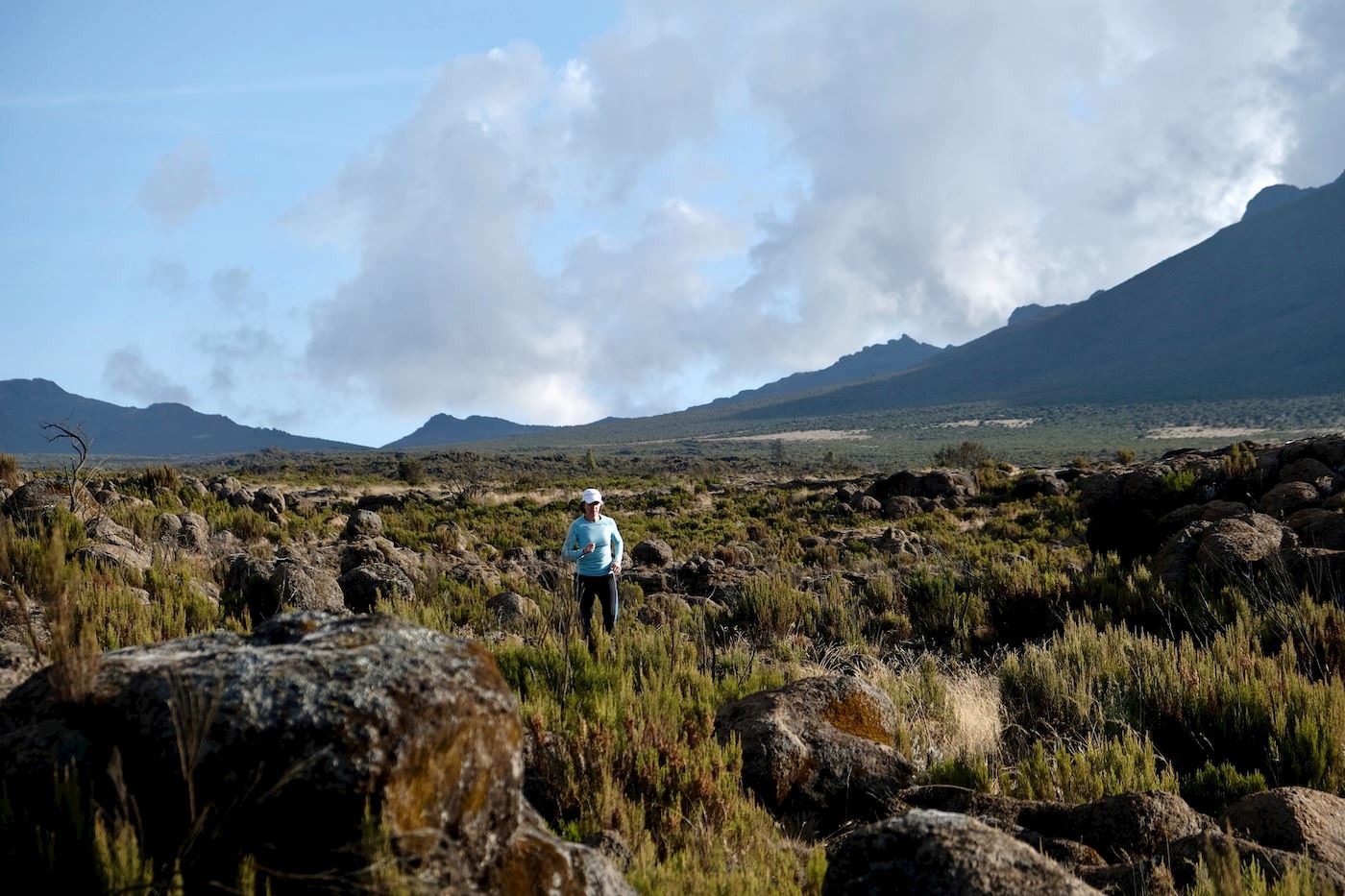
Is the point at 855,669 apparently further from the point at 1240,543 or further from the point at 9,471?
the point at 9,471

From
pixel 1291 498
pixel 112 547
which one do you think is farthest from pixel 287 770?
pixel 1291 498

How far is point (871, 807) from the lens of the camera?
14.8 feet

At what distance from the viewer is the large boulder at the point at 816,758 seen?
4465 millimetres

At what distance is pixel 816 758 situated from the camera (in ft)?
15.1

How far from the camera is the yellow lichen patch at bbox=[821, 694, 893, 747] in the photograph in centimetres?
498

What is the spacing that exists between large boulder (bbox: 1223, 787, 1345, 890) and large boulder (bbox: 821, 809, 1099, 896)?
47.5 inches

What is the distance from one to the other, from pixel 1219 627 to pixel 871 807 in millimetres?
5331

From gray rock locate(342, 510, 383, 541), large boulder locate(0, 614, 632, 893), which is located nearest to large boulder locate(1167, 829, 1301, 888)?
large boulder locate(0, 614, 632, 893)

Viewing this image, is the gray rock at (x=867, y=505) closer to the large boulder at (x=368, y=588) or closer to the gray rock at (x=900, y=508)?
the gray rock at (x=900, y=508)

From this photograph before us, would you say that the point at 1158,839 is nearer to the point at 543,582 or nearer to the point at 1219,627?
the point at 1219,627

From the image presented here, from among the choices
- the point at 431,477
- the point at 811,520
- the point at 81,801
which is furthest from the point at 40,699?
the point at 431,477

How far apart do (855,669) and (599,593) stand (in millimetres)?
2839

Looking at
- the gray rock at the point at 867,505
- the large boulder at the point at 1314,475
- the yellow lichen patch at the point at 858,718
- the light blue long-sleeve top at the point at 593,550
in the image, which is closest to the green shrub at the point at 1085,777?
the yellow lichen patch at the point at 858,718

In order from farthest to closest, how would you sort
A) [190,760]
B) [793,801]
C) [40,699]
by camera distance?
[793,801]
[40,699]
[190,760]
